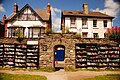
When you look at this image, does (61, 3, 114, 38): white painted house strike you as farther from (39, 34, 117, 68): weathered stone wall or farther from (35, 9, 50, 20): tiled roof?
(39, 34, 117, 68): weathered stone wall

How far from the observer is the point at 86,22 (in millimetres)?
15055

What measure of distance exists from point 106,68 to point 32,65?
334 centimetres

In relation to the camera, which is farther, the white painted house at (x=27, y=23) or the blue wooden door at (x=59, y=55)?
the white painted house at (x=27, y=23)

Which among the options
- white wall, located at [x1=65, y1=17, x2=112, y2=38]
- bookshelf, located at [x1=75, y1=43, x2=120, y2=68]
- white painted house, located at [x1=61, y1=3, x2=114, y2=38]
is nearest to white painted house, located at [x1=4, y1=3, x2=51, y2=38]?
white painted house, located at [x1=61, y1=3, x2=114, y2=38]

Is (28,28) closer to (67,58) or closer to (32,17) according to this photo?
(32,17)

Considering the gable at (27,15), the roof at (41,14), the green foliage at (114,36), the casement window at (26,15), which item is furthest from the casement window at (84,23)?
the green foliage at (114,36)

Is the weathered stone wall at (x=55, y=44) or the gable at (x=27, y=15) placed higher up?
the gable at (x=27, y=15)

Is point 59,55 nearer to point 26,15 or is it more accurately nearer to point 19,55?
point 26,15

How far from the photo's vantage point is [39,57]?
28.5 feet

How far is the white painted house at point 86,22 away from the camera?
14.8 meters

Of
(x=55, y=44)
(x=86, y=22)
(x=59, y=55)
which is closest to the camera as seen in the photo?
(x=55, y=44)

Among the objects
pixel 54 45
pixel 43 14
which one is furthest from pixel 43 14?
pixel 54 45

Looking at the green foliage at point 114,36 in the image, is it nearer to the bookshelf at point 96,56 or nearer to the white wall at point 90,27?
the bookshelf at point 96,56

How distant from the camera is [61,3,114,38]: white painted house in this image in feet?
48.6
